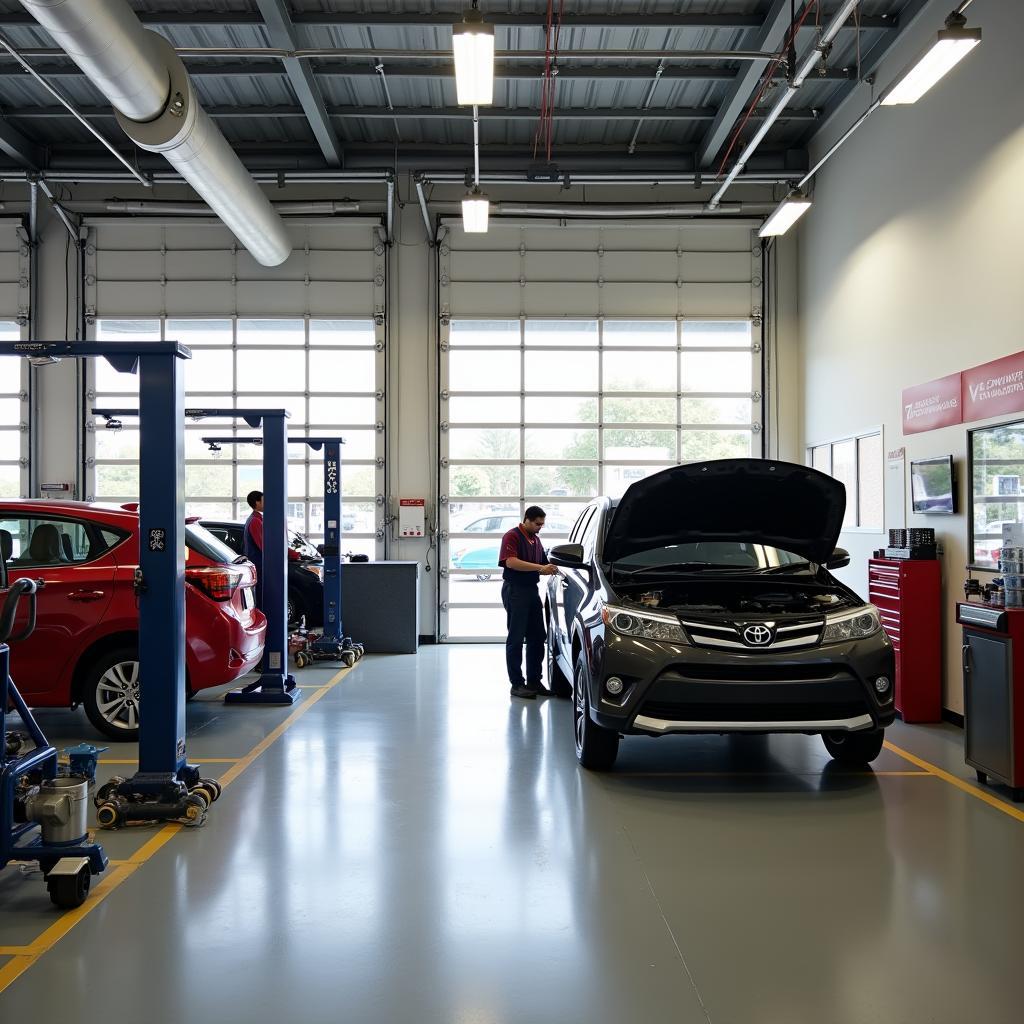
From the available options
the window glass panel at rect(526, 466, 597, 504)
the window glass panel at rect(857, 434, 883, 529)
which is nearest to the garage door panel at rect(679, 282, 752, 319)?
the window glass panel at rect(526, 466, 597, 504)

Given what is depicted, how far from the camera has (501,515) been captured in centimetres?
1205

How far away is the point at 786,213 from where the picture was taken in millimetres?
9266

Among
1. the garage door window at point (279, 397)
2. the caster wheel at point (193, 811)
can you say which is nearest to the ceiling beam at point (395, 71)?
the garage door window at point (279, 397)

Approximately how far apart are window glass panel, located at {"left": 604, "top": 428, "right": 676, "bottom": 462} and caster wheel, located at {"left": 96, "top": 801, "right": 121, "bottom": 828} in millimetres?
8718

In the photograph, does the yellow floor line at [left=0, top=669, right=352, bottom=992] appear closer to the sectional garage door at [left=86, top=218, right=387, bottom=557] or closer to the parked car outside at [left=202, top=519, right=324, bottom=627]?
the parked car outside at [left=202, top=519, right=324, bottom=627]

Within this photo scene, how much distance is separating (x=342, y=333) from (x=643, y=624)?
8.61 meters

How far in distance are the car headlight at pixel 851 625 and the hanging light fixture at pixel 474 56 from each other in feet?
14.7

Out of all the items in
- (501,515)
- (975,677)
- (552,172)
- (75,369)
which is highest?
(552,172)

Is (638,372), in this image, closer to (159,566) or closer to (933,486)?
(933,486)

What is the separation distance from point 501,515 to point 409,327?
2.91 meters

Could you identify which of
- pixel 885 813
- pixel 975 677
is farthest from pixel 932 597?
pixel 885 813

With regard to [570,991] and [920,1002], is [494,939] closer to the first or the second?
[570,991]

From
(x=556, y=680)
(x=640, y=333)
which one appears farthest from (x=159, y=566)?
(x=640, y=333)

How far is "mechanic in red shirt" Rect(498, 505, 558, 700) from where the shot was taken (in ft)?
25.2
